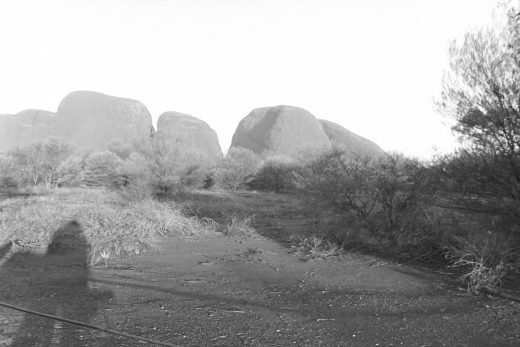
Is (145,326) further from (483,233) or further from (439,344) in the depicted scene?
(483,233)

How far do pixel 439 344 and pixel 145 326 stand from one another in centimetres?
312

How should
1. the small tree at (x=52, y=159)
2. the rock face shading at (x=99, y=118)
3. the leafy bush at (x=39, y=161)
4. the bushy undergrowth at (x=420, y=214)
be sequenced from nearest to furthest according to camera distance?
the bushy undergrowth at (x=420, y=214)
the leafy bush at (x=39, y=161)
the small tree at (x=52, y=159)
the rock face shading at (x=99, y=118)

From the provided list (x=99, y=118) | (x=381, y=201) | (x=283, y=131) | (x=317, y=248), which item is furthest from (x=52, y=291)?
(x=283, y=131)

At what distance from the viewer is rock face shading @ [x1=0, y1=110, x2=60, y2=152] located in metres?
80.1

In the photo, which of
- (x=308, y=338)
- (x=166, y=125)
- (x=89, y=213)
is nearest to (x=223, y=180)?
(x=89, y=213)

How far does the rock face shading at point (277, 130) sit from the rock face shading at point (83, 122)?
29.0 metres

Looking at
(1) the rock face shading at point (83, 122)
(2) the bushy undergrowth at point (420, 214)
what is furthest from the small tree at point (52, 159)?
(1) the rock face shading at point (83, 122)

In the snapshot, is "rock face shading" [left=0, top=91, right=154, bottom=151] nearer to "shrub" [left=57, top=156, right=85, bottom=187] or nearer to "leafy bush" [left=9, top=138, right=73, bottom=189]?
"leafy bush" [left=9, top=138, right=73, bottom=189]

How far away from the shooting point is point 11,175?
25.7 metres

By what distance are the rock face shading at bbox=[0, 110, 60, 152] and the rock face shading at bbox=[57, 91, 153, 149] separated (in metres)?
2.39

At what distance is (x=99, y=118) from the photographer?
85.4 metres

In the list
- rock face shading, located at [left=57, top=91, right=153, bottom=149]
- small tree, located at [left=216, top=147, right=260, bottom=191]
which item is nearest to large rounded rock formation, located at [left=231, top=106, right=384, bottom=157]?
rock face shading, located at [left=57, top=91, right=153, bottom=149]

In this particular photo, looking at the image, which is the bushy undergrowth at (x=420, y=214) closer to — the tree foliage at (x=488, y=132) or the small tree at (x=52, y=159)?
the tree foliage at (x=488, y=132)

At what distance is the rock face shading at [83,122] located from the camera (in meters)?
80.3
